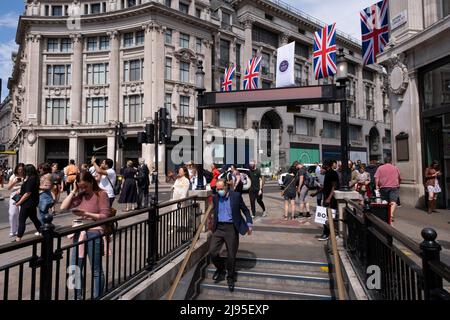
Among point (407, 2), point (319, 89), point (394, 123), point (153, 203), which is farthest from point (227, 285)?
point (407, 2)

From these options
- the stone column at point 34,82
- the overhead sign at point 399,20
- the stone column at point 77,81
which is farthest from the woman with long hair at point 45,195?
the stone column at point 34,82

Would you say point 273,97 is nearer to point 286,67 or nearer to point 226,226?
point 286,67

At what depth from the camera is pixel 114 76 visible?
32.8 meters

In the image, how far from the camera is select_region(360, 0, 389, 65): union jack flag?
14039 millimetres

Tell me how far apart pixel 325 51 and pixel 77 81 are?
99.4 feet

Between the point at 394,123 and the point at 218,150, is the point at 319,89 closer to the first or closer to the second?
the point at 394,123

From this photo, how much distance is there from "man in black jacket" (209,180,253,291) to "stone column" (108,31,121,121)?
29986 millimetres

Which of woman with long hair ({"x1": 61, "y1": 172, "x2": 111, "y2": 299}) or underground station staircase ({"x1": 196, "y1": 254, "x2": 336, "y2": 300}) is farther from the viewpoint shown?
underground station staircase ({"x1": 196, "y1": 254, "x2": 336, "y2": 300})

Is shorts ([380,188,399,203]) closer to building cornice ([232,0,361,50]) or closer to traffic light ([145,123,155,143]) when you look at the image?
traffic light ([145,123,155,143])

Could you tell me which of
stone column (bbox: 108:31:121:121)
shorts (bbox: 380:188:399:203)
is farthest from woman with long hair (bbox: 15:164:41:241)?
stone column (bbox: 108:31:121:121)

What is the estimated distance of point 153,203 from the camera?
5027 mm

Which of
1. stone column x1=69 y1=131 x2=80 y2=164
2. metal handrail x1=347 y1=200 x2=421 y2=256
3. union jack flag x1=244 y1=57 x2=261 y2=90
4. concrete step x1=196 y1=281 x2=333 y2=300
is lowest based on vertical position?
concrete step x1=196 y1=281 x2=333 y2=300

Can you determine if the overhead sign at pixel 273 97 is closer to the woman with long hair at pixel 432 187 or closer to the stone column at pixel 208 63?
the woman with long hair at pixel 432 187

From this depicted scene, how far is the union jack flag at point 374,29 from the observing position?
14039 millimetres
